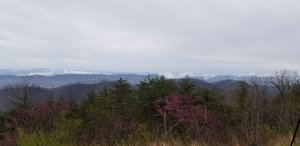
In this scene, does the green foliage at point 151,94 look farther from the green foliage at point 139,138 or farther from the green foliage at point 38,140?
the green foliage at point 38,140

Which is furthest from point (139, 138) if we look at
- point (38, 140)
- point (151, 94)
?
point (151, 94)

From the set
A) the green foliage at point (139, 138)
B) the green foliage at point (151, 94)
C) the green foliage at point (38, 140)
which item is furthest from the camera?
the green foliage at point (151, 94)

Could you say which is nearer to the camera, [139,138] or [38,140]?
[38,140]

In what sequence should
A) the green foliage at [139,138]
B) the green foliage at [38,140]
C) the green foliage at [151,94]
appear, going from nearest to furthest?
1. the green foliage at [38,140]
2. the green foliage at [139,138]
3. the green foliage at [151,94]

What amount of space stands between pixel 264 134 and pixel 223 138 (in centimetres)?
147

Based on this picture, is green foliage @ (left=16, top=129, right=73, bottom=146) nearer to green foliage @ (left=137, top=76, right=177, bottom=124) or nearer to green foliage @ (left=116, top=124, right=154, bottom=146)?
green foliage @ (left=116, top=124, right=154, bottom=146)

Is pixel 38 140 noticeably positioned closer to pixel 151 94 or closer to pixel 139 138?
pixel 139 138

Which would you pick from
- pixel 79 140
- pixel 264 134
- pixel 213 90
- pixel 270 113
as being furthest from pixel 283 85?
pixel 79 140

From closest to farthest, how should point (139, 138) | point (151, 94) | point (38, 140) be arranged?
point (38, 140) → point (139, 138) → point (151, 94)

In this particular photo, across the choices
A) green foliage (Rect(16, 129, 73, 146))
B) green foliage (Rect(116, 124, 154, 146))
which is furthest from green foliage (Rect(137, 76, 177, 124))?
green foliage (Rect(16, 129, 73, 146))

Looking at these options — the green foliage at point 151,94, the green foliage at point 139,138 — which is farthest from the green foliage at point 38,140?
the green foliage at point 151,94

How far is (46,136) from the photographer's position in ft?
23.6

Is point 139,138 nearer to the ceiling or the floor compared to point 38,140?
nearer to the floor

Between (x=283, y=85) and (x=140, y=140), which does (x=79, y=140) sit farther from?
(x=283, y=85)
